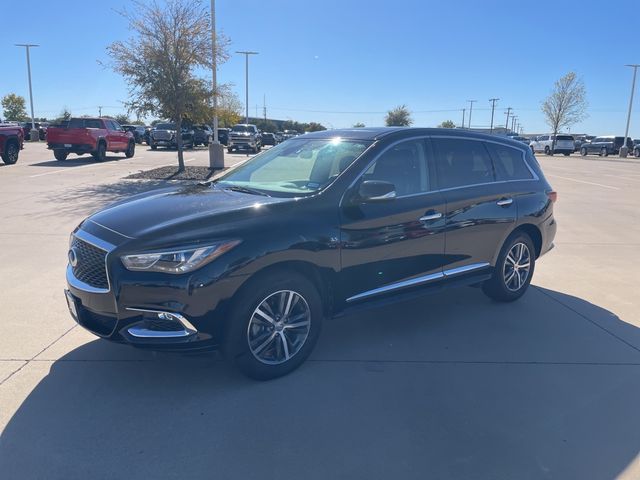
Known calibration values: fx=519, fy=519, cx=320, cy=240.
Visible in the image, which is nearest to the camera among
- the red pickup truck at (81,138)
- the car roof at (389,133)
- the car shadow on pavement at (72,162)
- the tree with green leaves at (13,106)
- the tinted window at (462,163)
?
the car roof at (389,133)

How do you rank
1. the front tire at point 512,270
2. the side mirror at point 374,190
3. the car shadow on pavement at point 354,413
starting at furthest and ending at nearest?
1. the front tire at point 512,270
2. the side mirror at point 374,190
3. the car shadow on pavement at point 354,413

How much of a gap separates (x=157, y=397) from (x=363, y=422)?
4.66ft

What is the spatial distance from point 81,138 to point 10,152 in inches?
116

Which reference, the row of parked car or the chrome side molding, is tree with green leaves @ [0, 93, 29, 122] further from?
the chrome side molding

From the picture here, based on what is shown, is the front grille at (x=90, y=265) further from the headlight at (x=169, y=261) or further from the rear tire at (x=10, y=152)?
the rear tire at (x=10, y=152)

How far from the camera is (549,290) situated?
6.17m

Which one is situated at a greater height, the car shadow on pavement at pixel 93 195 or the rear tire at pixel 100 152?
the rear tire at pixel 100 152

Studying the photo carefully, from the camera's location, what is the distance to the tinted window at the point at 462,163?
16.0 ft

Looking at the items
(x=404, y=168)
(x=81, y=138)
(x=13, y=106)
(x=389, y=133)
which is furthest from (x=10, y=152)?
(x=13, y=106)

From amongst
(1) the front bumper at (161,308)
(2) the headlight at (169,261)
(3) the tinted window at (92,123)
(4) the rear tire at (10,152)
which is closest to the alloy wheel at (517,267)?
(1) the front bumper at (161,308)

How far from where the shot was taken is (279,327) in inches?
149

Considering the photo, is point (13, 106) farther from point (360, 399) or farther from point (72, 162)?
point (360, 399)

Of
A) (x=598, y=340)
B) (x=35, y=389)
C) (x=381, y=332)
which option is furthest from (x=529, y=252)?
(x=35, y=389)

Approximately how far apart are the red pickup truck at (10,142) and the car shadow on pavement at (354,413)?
19082 millimetres
